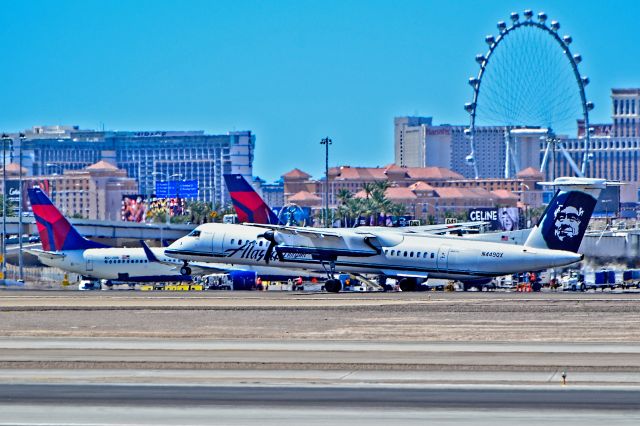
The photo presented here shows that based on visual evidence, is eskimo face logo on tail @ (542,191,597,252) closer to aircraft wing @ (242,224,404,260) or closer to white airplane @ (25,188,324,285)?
aircraft wing @ (242,224,404,260)

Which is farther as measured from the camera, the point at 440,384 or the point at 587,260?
the point at 587,260

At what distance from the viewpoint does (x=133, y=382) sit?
3550 cm

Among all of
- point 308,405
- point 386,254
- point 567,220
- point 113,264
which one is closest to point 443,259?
point 386,254

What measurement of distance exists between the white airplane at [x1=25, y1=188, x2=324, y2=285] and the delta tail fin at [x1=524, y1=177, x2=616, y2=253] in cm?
2903

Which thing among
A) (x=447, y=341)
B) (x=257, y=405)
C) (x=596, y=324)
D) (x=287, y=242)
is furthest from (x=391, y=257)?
(x=257, y=405)

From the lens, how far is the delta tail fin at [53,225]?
104 metres

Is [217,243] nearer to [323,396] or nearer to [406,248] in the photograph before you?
[406,248]

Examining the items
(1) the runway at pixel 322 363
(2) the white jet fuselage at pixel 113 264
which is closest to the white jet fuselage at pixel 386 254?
(1) the runway at pixel 322 363

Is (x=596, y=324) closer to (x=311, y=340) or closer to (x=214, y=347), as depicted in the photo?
(x=311, y=340)

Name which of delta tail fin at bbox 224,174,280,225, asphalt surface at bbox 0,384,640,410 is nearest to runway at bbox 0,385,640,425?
asphalt surface at bbox 0,384,640,410

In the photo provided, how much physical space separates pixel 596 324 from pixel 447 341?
798cm

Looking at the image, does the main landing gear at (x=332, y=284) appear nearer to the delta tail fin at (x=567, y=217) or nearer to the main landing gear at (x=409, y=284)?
the main landing gear at (x=409, y=284)

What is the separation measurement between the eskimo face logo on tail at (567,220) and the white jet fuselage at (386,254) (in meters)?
0.95

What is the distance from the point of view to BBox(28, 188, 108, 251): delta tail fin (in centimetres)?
10419
